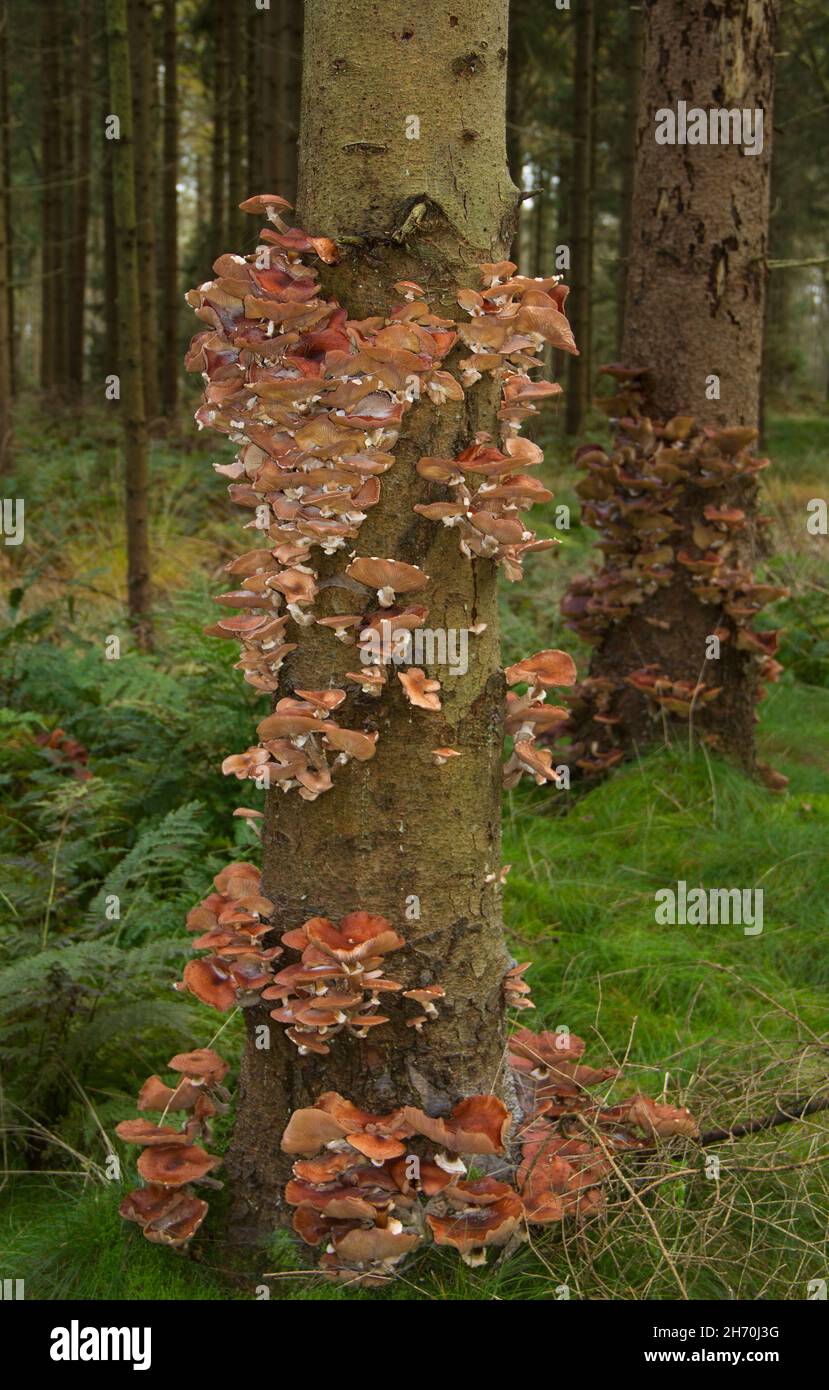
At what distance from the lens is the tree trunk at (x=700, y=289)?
5523 mm

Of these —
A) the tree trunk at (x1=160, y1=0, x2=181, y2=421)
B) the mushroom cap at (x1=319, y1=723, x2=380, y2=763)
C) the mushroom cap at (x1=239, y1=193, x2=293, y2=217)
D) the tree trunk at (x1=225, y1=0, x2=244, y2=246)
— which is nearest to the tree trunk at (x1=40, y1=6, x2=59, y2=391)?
the tree trunk at (x1=160, y1=0, x2=181, y2=421)

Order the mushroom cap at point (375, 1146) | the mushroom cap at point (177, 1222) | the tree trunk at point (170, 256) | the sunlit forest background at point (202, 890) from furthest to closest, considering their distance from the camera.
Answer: the tree trunk at point (170, 256), the sunlit forest background at point (202, 890), the mushroom cap at point (177, 1222), the mushroom cap at point (375, 1146)

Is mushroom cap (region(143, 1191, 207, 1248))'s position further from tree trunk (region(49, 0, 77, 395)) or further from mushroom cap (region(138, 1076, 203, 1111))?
tree trunk (region(49, 0, 77, 395))

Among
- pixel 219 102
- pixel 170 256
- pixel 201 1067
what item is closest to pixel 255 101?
pixel 219 102

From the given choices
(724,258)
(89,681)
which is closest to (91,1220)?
(89,681)

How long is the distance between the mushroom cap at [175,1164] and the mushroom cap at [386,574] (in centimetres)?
129

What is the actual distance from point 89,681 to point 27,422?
13930mm

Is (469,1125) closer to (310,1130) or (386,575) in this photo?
(310,1130)

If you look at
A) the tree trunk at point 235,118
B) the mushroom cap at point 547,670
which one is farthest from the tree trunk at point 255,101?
the mushroom cap at point 547,670

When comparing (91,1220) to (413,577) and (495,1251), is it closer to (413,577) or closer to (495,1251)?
(495,1251)

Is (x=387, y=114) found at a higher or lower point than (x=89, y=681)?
Answer: higher

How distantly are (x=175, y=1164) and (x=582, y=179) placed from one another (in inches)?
621

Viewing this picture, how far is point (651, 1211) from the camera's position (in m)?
2.71

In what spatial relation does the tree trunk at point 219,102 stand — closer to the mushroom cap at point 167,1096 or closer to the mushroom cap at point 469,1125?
the mushroom cap at point 167,1096
